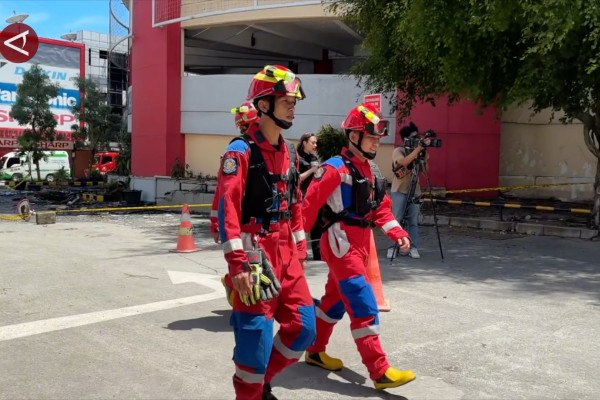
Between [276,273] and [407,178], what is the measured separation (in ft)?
20.7

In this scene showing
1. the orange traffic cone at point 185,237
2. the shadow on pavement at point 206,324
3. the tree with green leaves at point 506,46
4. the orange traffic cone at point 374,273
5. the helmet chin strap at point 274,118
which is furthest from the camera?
the orange traffic cone at point 185,237

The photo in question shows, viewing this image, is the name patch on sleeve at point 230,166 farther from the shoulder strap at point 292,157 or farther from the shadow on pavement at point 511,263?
the shadow on pavement at point 511,263

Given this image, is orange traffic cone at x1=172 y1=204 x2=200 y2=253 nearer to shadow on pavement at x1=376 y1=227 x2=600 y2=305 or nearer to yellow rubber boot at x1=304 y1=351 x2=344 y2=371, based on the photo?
shadow on pavement at x1=376 y1=227 x2=600 y2=305

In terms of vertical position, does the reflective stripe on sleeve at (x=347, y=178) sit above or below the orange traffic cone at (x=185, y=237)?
above

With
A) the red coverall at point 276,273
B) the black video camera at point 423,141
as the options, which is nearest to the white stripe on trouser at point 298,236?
the red coverall at point 276,273

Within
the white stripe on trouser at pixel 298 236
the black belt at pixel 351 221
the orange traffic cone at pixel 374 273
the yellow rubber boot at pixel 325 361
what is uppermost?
the black belt at pixel 351 221

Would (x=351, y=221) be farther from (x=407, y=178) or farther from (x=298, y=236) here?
(x=407, y=178)

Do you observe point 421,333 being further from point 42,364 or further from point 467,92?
point 467,92

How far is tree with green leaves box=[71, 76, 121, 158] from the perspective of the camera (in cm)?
3838

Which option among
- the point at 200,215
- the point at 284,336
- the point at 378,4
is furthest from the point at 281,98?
the point at 200,215

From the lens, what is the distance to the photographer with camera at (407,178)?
9.12m

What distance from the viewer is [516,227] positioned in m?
12.5

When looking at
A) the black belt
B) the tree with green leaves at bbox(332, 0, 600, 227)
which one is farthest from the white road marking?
the tree with green leaves at bbox(332, 0, 600, 227)

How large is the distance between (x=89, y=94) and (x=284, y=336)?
3776cm
